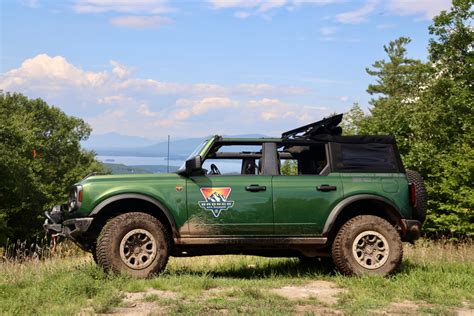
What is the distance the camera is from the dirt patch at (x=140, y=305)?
5.37 metres

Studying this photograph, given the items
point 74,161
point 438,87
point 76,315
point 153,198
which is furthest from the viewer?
point 74,161

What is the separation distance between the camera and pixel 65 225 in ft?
23.7

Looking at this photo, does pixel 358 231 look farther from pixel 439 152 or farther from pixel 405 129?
pixel 405 129

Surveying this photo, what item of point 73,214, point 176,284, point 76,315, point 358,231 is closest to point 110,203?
point 73,214

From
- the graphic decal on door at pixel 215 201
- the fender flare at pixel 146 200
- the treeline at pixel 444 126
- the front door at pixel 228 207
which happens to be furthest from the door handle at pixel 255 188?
the treeline at pixel 444 126

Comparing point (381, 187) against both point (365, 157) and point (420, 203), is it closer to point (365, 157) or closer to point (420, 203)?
point (365, 157)

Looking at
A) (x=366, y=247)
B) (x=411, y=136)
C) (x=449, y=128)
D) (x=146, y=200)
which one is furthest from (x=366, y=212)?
(x=449, y=128)

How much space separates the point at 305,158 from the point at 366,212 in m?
1.18

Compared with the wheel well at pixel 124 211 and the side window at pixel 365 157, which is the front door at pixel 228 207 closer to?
the wheel well at pixel 124 211

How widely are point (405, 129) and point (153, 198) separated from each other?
49.8 ft

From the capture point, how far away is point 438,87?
26047 millimetres

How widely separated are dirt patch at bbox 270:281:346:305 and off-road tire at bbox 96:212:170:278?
1586 mm

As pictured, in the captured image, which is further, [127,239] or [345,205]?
[345,205]

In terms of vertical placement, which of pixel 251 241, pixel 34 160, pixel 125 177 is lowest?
pixel 251 241
